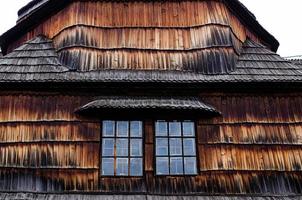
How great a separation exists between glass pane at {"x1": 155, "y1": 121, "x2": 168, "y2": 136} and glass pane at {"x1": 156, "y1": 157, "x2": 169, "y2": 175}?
27.3 inches

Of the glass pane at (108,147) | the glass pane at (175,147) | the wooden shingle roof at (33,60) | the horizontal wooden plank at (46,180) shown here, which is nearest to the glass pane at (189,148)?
the glass pane at (175,147)

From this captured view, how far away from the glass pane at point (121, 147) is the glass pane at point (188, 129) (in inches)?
63.3

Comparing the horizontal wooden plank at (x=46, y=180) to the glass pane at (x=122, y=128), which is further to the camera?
the glass pane at (x=122, y=128)

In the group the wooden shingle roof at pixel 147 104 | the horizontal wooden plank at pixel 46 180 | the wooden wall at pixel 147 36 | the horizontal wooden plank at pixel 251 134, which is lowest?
the horizontal wooden plank at pixel 46 180

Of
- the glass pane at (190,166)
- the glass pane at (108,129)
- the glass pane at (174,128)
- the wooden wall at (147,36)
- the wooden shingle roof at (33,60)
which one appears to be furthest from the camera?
the wooden wall at (147,36)

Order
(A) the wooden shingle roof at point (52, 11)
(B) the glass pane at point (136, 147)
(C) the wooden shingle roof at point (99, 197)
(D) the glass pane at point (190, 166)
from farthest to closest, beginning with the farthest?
(A) the wooden shingle roof at point (52, 11), (B) the glass pane at point (136, 147), (D) the glass pane at point (190, 166), (C) the wooden shingle roof at point (99, 197)

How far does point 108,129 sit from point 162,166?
1.75m

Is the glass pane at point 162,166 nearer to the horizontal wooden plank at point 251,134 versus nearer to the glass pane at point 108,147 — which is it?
the horizontal wooden plank at point 251,134

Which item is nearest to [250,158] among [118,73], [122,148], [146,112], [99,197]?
[146,112]

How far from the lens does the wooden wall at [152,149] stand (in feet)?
39.6

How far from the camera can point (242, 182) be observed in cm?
1230

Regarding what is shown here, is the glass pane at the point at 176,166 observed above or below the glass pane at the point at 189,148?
below

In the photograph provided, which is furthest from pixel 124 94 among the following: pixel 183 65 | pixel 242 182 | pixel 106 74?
pixel 242 182

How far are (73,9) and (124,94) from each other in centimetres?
329
